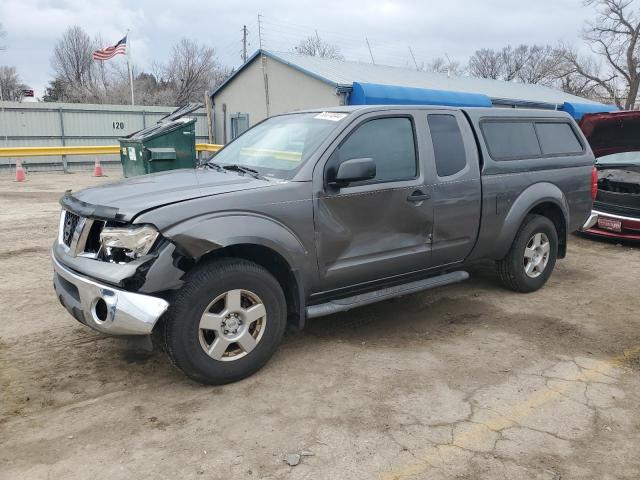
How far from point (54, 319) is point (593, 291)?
208 inches

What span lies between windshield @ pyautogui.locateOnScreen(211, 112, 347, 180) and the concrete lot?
1401mm

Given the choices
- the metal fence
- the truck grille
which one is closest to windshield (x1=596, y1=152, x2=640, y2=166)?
the truck grille

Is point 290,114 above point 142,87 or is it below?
below

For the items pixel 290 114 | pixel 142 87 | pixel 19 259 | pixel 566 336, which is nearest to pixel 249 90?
pixel 19 259

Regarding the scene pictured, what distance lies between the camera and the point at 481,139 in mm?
4840

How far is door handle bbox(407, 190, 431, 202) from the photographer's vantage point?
4188mm

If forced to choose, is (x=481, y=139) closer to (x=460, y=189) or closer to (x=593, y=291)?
(x=460, y=189)

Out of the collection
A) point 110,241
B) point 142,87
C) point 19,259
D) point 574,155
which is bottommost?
point 19,259

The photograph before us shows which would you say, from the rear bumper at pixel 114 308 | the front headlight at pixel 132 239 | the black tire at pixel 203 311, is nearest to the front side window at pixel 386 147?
the black tire at pixel 203 311

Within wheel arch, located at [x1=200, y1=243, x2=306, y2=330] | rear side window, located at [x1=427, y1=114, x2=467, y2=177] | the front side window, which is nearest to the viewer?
wheel arch, located at [x1=200, y1=243, x2=306, y2=330]

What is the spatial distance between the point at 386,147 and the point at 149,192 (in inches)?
72.8

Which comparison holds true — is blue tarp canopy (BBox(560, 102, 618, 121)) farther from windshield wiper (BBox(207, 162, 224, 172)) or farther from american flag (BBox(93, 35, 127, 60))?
american flag (BBox(93, 35, 127, 60))

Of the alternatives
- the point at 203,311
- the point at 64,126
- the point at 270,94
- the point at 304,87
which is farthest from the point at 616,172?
the point at 64,126

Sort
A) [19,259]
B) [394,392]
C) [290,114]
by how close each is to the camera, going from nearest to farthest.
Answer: [394,392], [290,114], [19,259]
